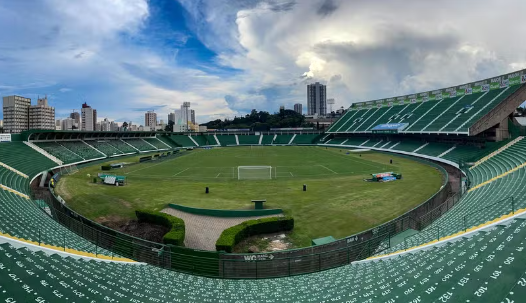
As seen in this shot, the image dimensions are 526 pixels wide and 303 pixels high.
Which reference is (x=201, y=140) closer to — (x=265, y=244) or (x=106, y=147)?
(x=106, y=147)

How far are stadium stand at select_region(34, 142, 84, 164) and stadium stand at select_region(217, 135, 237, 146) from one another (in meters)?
64.7

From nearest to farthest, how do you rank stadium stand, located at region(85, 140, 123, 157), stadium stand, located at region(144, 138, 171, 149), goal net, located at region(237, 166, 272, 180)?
goal net, located at region(237, 166, 272, 180) < stadium stand, located at region(85, 140, 123, 157) < stadium stand, located at region(144, 138, 171, 149)

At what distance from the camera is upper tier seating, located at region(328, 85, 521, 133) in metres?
54.0

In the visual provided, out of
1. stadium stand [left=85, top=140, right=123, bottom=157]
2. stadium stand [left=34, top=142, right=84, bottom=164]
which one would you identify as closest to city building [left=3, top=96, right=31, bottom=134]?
stadium stand [left=85, top=140, right=123, bottom=157]

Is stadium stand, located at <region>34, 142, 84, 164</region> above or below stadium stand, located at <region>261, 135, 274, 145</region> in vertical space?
below

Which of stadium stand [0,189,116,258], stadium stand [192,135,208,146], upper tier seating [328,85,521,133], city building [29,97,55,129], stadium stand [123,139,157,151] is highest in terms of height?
city building [29,97,55,129]

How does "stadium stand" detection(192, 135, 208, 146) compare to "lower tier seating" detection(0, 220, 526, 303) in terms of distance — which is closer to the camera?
"lower tier seating" detection(0, 220, 526, 303)

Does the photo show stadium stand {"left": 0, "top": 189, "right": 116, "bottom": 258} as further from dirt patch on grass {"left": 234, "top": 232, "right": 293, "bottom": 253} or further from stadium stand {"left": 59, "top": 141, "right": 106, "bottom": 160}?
stadium stand {"left": 59, "top": 141, "right": 106, "bottom": 160}

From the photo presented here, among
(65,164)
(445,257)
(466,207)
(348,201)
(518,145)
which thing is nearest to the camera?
(445,257)

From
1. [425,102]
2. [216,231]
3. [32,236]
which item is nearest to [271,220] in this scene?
[216,231]

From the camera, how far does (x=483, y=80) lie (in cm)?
6116

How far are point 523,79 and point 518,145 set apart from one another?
23.5 m

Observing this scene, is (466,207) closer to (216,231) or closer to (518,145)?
(216,231)

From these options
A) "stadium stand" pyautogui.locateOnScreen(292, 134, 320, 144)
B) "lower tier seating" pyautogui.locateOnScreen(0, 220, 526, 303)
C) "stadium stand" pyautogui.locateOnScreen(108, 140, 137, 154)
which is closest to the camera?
"lower tier seating" pyautogui.locateOnScreen(0, 220, 526, 303)
